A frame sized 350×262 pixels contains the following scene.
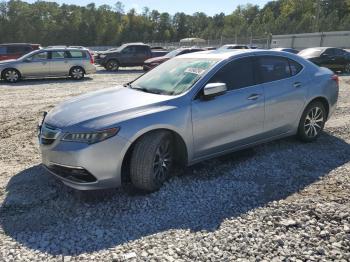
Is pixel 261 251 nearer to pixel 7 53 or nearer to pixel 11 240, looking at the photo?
pixel 11 240

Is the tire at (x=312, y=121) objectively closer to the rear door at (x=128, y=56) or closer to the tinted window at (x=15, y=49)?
the rear door at (x=128, y=56)

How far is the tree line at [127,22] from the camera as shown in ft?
297

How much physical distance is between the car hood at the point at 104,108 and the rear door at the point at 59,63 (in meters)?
13.1

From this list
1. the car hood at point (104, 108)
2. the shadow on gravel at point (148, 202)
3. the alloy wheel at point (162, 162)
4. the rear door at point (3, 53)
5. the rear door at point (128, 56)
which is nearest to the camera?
the shadow on gravel at point (148, 202)

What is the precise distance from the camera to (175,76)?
5141mm

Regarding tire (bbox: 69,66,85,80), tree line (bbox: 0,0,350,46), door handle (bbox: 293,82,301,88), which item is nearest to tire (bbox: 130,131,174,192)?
door handle (bbox: 293,82,301,88)

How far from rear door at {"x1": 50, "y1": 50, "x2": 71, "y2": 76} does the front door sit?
44.7 feet

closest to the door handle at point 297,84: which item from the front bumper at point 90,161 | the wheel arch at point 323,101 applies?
the wheel arch at point 323,101

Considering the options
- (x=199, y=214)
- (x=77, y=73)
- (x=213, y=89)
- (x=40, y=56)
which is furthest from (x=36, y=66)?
(x=199, y=214)

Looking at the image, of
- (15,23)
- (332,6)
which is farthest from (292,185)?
(332,6)

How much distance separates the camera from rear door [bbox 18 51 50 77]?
16.4 metres

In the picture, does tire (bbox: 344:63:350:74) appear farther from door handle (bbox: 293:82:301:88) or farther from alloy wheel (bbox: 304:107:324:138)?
door handle (bbox: 293:82:301:88)

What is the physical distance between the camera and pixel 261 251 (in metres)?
3.34

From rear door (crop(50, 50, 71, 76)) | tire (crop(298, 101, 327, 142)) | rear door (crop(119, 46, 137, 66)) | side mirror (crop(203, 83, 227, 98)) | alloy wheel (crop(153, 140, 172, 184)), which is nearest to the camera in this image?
alloy wheel (crop(153, 140, 172, 184))
